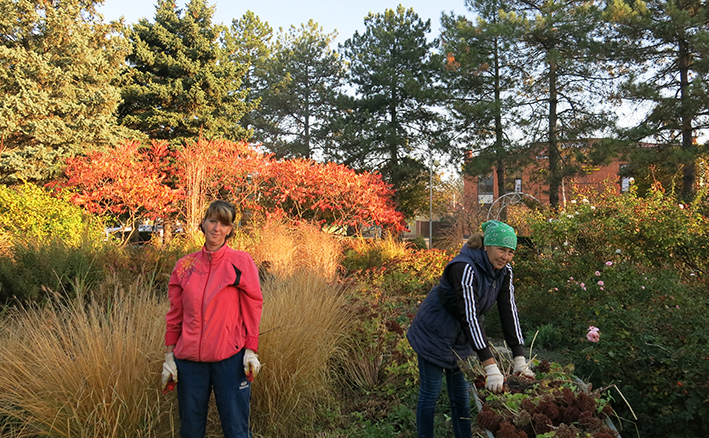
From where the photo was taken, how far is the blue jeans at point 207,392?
7.73ft

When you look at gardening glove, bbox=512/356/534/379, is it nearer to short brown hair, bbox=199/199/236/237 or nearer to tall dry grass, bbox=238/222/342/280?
short brown hair, bbox=199/199/236/237

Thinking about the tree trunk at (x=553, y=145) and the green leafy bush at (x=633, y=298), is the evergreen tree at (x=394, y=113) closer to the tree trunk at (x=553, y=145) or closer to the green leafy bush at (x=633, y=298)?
the tree trunk at (x=553, y=145)

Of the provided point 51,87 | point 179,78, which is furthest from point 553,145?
point 51,87

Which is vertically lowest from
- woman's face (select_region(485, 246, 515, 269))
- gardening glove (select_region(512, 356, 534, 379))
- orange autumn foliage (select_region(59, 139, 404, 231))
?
gardening glove (select_region(512, 356, 534, 379))

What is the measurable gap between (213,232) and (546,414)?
192 cm

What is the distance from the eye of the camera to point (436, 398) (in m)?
2.74

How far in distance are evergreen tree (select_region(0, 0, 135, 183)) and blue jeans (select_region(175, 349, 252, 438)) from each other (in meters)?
Result: 14.7

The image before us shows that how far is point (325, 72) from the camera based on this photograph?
2977 cm

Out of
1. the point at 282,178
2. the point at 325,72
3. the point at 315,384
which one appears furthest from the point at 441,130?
the point at 315,384

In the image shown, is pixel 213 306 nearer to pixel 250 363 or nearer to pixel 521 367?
pixel 250 363

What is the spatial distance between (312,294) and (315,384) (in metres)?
0.97

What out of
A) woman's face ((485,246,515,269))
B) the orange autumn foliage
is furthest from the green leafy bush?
the orange autumn foliage

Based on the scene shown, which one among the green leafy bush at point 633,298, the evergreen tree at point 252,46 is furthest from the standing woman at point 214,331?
the evergreen tree at point 252,46

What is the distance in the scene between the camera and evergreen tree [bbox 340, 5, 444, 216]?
23703 mm
